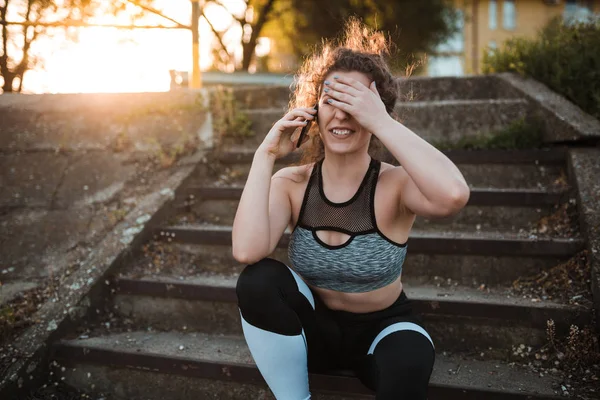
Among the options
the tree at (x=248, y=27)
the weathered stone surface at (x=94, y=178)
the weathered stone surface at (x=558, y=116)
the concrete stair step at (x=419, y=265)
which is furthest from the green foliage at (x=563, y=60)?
the tree at (x=248, y=27)

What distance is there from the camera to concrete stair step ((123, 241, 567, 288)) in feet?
8.50

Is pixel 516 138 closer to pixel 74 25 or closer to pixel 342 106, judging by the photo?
pixel 342 106

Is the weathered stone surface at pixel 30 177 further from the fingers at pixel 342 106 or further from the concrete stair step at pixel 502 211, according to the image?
the fingers at pixel 342 106

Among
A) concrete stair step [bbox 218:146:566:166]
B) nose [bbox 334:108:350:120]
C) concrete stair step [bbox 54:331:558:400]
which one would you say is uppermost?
nose [bbox 334:108:350:120]

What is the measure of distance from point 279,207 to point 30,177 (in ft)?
7.69

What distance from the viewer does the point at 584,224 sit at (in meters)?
2.51

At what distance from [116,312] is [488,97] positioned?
10.4 feet

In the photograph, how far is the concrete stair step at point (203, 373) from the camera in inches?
80.3

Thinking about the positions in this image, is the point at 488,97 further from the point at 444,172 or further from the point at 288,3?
the point at 288,3

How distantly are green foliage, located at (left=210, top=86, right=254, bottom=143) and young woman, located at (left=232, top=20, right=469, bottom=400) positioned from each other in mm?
1735

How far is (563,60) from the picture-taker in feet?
12.3

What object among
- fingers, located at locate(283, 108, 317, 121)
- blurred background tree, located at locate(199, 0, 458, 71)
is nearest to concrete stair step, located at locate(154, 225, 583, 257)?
fingers, located at locate(283, 108, 317, 121)

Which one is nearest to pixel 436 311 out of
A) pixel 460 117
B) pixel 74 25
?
pixel 460 117

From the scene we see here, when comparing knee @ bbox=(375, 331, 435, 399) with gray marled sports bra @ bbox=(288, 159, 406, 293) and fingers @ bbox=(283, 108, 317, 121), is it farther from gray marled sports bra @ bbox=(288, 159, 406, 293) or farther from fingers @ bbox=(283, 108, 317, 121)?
fingers @ bbox=(283, 108, 317, 121)
